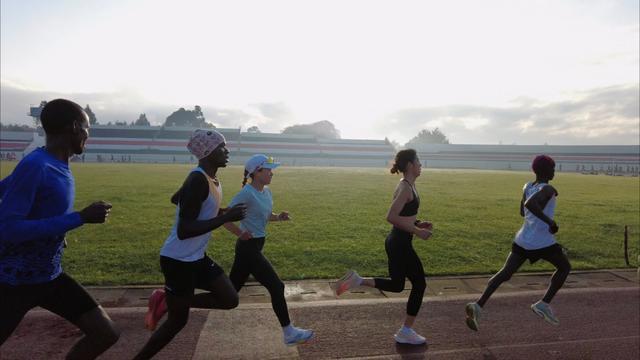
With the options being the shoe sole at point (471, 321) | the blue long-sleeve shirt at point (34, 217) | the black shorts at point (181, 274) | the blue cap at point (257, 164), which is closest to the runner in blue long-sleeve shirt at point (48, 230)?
the blue long-sleeve shirt at point (34, 217)

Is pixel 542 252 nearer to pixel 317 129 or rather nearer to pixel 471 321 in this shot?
pixel 471 321

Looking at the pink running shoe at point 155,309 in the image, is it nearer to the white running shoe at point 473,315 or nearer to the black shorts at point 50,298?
the black shorts at point 50,298

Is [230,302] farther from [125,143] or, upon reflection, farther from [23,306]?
[125,143]

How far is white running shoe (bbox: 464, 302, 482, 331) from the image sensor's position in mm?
4504

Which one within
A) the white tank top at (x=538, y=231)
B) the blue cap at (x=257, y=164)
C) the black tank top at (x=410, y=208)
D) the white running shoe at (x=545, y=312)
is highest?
the blue cap at (x=257, y=164)

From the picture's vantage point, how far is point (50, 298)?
8.86ft

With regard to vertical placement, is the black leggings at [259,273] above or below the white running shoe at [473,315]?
above

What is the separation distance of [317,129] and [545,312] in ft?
530

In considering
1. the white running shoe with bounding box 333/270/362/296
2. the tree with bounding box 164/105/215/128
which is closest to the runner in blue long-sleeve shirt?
the white running shoe with bounding box 333/270/362/296

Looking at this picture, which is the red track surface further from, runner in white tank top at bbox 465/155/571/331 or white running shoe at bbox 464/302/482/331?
runner in white tank top at bbox 465/155/571/331

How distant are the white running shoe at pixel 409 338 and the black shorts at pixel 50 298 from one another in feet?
9.40

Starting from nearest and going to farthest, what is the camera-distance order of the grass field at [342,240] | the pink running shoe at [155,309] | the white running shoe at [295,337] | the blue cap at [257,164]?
the pink running shoe at [155,309], the white running shoe at [295,337], the blue cap at [257,164], the grass field at [342,240]

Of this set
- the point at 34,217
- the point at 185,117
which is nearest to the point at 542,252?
the point at 34,217

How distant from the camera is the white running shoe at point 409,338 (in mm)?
4219
